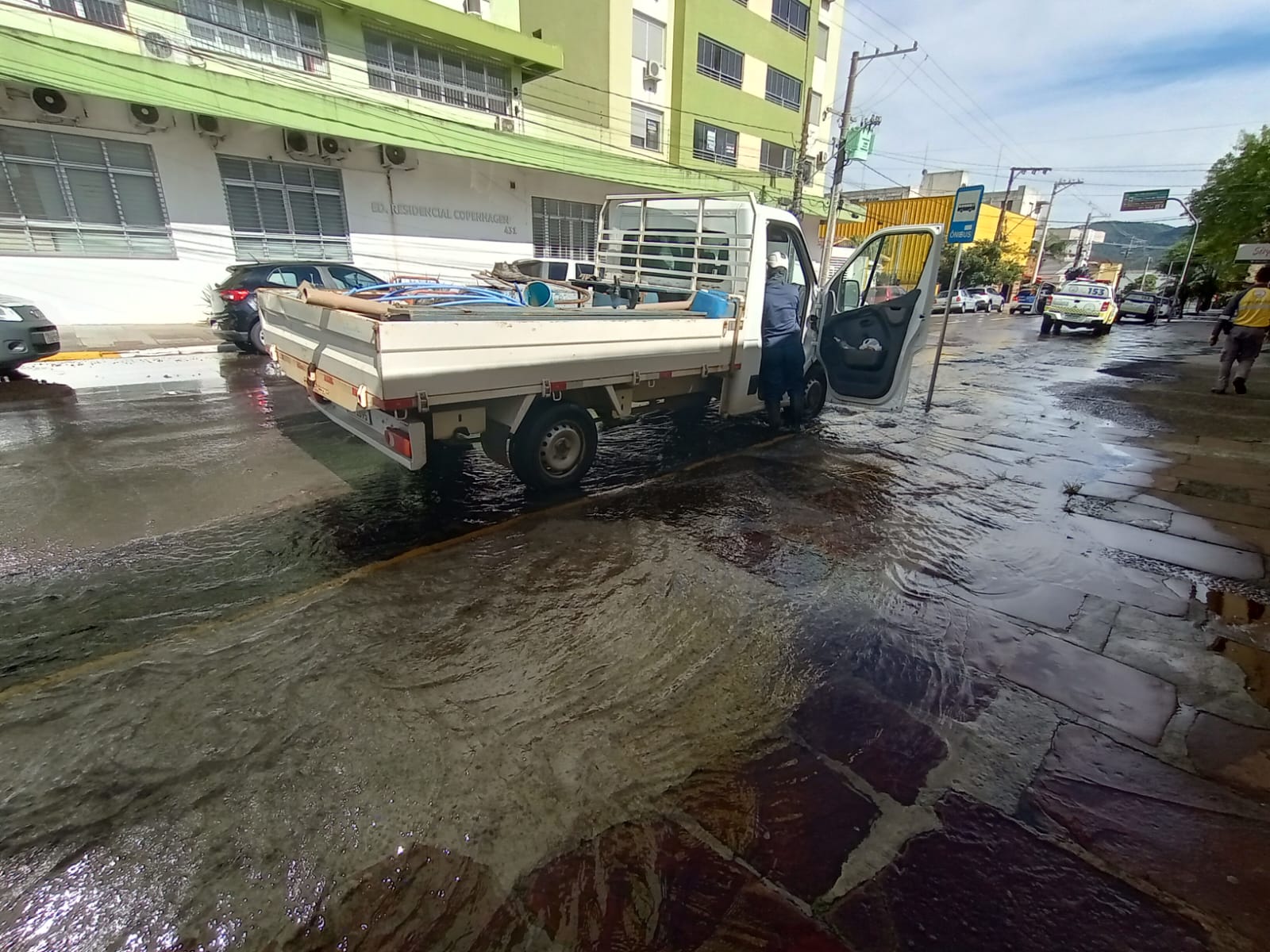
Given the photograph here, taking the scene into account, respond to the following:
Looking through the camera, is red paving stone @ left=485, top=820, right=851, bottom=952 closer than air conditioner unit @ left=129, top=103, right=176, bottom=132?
Yes

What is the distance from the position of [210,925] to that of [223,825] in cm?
37

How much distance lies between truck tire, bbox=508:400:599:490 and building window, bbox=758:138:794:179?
88.1 feet

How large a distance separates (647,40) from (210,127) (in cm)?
1549

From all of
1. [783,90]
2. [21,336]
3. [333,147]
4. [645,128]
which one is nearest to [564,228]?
[645,128]

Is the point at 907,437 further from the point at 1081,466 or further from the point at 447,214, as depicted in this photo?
the point at 447,214

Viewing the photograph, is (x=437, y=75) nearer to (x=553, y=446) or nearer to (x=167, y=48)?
(x=167, y=48)

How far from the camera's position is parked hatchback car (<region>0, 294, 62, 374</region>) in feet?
25.8

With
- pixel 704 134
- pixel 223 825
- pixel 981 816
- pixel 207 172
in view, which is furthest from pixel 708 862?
pixel 704 134

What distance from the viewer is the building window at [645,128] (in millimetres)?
22391

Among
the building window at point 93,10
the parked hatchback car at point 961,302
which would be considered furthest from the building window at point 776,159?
the building window at point 93,10

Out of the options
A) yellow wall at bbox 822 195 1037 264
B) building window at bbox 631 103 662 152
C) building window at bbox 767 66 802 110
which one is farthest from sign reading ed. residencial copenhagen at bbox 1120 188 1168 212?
building window at bbox 631 103 662 152

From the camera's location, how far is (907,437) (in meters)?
7.51

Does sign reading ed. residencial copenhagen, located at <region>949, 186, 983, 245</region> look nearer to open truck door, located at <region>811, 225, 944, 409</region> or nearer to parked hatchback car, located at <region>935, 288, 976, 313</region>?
open truck door, located at <region>811, 225, 944, 409</region>

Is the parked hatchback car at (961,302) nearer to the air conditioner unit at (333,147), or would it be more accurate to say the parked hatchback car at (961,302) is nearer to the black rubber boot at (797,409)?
the air conditioner unit at (333,147)
